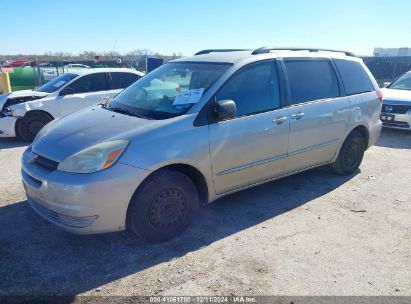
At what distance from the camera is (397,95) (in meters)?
8.95

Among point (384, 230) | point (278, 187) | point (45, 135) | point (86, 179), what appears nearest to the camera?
point (86, 179)

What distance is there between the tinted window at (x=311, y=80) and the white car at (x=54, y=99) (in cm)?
497

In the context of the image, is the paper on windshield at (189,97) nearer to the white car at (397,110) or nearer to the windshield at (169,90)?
the windshield at (169,90)

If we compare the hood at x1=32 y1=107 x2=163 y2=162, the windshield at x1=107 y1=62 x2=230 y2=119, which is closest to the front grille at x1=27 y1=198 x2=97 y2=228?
the hood at x1=32 y1=107 x2=163 y2=162

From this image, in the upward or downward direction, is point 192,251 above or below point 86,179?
below

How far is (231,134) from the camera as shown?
12.2 feet

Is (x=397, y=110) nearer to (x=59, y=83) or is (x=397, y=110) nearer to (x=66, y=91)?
(x=66, y=91)

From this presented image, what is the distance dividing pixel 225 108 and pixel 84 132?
138cm

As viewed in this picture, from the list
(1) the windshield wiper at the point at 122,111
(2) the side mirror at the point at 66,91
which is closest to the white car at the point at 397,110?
(1) the windshield wiper at the point at 122,111

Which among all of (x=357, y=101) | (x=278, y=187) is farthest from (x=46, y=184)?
(x=357, y=101)

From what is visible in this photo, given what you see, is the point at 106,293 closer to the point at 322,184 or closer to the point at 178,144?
the point at 178,144

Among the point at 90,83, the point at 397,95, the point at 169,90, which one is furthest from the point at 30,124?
the point at 397,95

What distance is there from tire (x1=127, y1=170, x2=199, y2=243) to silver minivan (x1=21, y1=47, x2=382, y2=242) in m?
0.01

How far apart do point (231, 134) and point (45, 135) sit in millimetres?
1893
